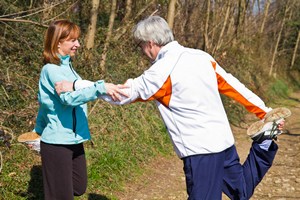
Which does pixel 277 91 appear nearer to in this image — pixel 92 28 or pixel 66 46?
pixel 92 28

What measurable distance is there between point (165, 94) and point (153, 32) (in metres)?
0.44

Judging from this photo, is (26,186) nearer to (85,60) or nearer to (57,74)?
(57,74)

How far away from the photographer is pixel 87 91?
2.67 metres

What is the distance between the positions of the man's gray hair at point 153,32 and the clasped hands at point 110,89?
374 mm

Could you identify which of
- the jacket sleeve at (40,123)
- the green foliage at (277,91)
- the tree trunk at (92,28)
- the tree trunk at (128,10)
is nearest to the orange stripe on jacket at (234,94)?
the jacket sleeve at (40,123)

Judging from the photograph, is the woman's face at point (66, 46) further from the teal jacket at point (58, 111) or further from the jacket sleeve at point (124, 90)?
the jacket sleeve at point (124, 90)

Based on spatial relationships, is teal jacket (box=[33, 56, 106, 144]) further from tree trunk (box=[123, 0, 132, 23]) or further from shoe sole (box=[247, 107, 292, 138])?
tree trunk (box=[123, 0, 132, 23])

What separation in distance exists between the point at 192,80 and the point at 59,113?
1040mm

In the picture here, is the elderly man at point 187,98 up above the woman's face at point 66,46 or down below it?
below

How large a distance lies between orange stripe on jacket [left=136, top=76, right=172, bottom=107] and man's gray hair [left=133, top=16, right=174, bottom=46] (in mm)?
283

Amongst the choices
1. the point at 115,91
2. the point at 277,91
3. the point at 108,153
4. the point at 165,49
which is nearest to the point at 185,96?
the point at 165,49

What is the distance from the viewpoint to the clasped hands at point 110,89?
2.69 m

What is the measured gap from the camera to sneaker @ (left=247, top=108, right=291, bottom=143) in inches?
119

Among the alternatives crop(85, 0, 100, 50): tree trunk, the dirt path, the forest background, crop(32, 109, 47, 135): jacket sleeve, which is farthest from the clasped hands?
crop(85, 0, 100, 50): tree trunk
